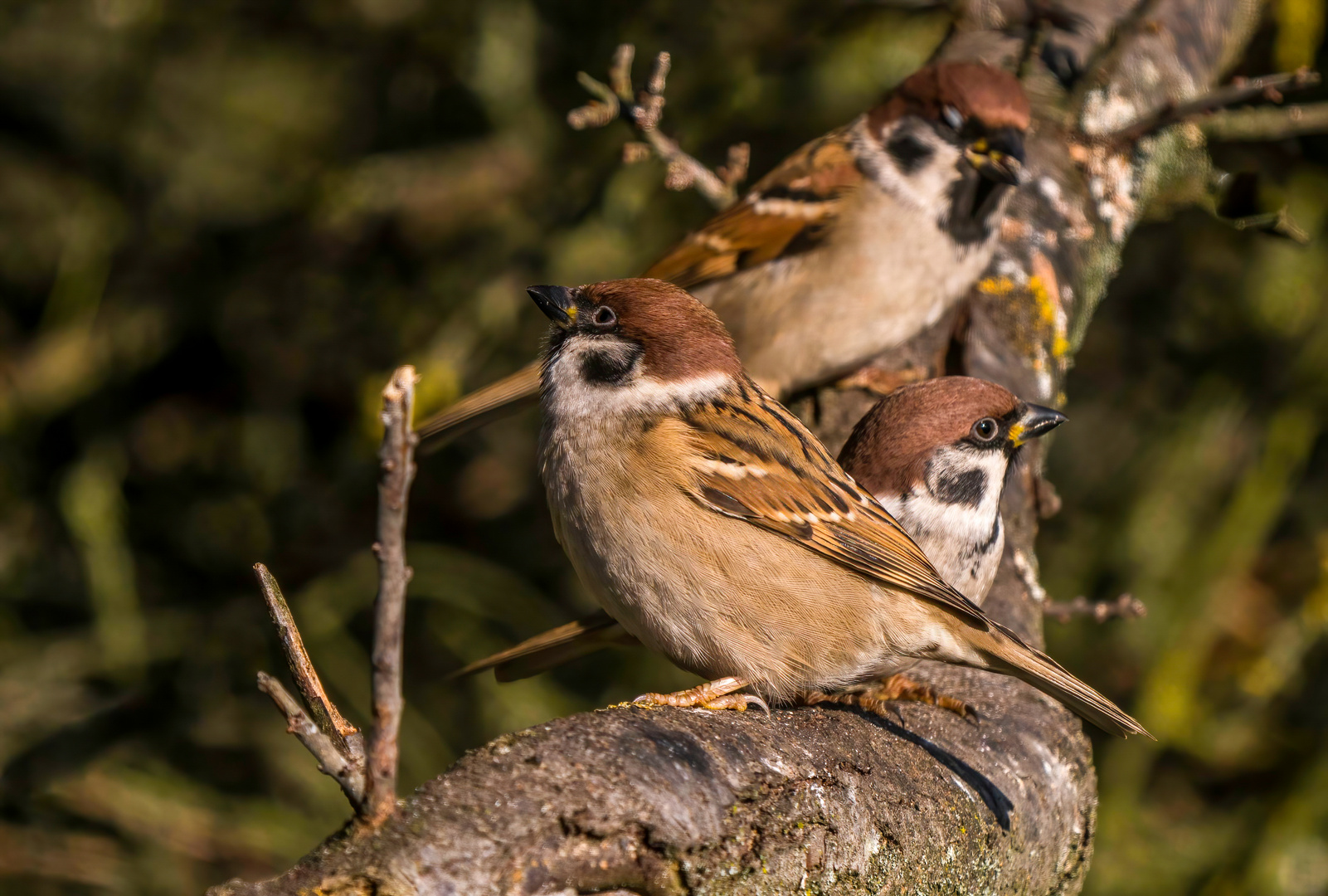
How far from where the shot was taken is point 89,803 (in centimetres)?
468

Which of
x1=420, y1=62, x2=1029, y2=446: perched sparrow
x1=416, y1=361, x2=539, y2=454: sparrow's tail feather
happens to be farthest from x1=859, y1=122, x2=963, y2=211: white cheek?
x1=416, y1=361, x2=539, y2=454: sparrow's tail feather

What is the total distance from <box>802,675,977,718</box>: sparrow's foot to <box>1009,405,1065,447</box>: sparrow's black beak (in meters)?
0.65

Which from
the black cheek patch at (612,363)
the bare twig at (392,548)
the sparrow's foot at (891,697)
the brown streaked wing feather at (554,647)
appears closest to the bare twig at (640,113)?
the black cheek patch at (612,363)

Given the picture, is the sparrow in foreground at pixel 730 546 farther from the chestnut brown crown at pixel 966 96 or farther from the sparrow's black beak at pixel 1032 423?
the chestnut brown crown at pixel 966 96

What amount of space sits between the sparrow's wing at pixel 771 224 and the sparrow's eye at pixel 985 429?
1.14m

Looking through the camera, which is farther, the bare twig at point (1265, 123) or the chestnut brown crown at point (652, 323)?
the bare twig at point (1265, 123)

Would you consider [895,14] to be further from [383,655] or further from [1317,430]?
[383,655]

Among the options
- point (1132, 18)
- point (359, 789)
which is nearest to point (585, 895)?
point (359, 789)

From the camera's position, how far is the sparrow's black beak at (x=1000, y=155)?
3.51 metres

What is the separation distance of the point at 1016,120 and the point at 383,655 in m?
2.87

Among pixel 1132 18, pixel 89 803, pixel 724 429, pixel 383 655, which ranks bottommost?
pixel 89 803

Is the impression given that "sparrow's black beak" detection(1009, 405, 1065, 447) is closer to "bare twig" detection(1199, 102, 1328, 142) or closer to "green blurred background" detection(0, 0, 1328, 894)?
"bare twig" detection(1199, 102, 1328, 142)

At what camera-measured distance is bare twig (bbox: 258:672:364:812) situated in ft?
4.15

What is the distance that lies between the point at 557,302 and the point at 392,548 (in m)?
1.66
